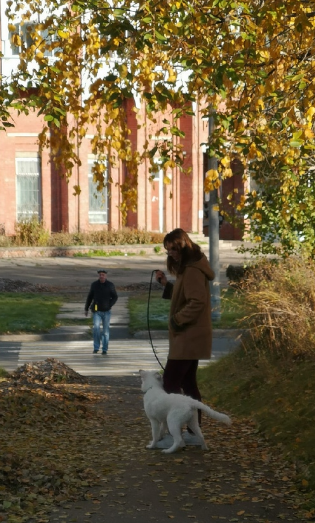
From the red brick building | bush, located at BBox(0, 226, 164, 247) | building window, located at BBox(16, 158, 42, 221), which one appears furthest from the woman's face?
building window, located at BBox(16, 158, 42, 221)

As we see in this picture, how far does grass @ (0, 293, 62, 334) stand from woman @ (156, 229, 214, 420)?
13.3 metres

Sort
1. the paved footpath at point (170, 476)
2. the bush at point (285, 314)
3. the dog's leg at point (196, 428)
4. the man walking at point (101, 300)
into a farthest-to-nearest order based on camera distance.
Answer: the man walking at point (101, 300), the bush at point (285, 314), the dog's leg at point (196, 428), the paved footpath at point (170, 476)

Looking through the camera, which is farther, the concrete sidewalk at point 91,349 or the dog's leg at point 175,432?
the concrete sidewalk at point 91,349

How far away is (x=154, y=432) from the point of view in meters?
8.78

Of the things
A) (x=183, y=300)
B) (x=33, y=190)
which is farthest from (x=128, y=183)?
(x=33, y=190)

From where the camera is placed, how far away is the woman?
29.2ft

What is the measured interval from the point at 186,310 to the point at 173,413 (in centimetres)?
96

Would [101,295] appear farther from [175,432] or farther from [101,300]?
[175,432]

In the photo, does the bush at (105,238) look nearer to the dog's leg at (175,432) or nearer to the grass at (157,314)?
the grass at (157,314)

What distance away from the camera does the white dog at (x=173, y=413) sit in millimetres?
8445

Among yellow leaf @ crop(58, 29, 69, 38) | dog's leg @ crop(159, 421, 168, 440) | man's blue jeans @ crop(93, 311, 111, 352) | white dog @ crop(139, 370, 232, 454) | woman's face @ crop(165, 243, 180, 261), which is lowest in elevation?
man's blue jeans @ crop(93, 311, 111, 352)

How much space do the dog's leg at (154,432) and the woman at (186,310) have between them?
34 centimetres

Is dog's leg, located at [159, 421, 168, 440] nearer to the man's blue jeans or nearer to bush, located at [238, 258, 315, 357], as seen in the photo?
bush, located at [238, 258, 315, 357]

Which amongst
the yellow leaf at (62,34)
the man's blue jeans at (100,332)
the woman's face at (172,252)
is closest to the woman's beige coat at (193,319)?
the woman's face at (172,252)
